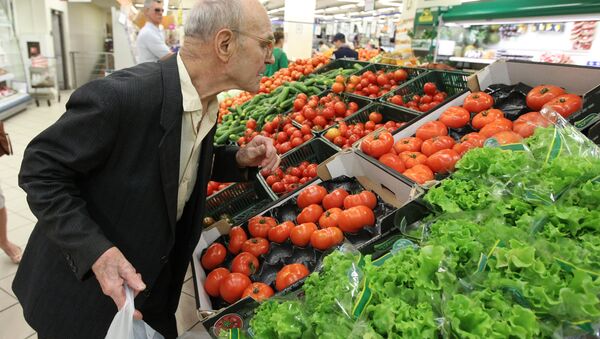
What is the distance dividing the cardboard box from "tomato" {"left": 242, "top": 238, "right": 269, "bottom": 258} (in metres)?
1.60

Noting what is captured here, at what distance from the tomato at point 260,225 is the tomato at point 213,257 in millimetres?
185

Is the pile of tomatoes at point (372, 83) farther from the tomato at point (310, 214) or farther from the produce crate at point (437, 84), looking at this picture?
the tomato at point (310, 214)

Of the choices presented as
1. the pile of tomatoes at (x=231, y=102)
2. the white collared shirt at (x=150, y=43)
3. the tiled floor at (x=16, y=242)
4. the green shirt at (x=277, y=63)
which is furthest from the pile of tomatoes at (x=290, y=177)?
the green shirt at (x=277, y=63)

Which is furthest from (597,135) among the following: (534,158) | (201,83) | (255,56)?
(201,83)

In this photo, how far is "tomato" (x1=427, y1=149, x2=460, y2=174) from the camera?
1935 mm

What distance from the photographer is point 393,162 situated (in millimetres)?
2043

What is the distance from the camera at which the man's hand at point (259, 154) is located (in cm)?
184

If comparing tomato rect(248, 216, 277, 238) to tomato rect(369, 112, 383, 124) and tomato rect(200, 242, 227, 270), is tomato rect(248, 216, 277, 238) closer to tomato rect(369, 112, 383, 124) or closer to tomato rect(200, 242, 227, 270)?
tomato rect(200, 242, 227, 270)

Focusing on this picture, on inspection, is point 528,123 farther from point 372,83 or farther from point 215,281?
point 372,83

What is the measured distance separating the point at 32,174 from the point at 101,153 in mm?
196

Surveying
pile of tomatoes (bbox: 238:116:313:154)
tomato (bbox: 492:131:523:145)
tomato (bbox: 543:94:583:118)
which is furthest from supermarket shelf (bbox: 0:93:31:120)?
tomato (bbox: 543:94:583:118)

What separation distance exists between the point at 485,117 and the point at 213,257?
66.5 inches

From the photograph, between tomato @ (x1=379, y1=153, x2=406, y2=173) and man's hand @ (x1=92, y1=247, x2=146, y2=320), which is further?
tomato @ (x1=379, y1=153, x2=406, y2=173)

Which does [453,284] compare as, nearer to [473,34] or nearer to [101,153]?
[101,153]
